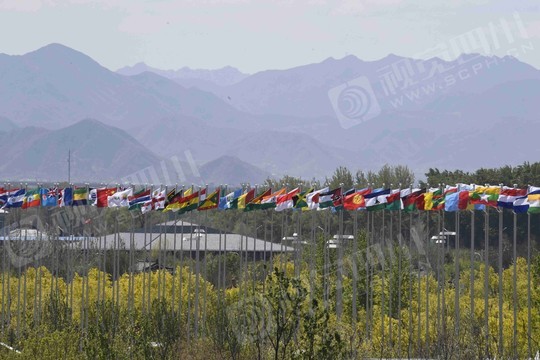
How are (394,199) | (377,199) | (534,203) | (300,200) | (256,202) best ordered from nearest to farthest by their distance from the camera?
(534,203) → (394,199) → (377,199) → (300,200) → (256,202)

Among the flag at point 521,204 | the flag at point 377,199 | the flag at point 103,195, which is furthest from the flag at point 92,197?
the flag at point 521,204

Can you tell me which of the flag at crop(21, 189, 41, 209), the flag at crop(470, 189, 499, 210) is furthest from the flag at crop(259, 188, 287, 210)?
the flag at crop(21, 189, 41, 209)

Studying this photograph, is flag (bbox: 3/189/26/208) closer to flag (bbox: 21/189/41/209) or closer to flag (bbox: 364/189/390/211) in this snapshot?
flag (bbox: 21/189/41/209)

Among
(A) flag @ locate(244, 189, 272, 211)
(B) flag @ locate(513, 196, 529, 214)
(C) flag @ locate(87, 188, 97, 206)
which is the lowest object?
(B) flag @ locate(513, 196, 529, 214)

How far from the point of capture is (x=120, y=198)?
3350 centimetres

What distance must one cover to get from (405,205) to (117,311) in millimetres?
7873

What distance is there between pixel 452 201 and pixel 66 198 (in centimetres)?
1337

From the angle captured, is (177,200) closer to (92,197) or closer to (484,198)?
(92,197)

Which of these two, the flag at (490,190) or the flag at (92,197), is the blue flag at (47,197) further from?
the flag at (490,190)

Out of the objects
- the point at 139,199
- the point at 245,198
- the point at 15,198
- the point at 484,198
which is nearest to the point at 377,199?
the point at 484,198

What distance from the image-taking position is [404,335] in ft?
98.5

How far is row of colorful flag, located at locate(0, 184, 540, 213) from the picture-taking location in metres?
24.8

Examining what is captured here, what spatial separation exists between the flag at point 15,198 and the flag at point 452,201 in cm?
1500

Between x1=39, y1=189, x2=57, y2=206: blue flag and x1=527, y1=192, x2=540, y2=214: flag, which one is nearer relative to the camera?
x1=527, y1=192, x2=540, y2=214: flag
